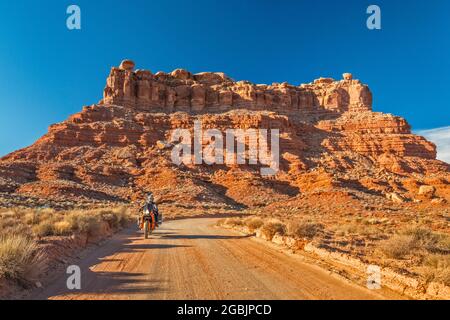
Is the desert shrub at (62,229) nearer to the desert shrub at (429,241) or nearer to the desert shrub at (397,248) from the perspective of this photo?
the desert shrub at (397,248)

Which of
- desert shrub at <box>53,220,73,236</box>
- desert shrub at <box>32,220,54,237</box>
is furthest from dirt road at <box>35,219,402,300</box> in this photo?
desert shrub at <box>32,220,54,237</box>

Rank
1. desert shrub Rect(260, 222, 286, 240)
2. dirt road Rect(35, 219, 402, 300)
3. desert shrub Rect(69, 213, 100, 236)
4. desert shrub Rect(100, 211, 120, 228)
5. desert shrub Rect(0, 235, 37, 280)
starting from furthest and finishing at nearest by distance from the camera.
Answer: desert shrub Rect(100, 211, 120, 228) < desert shrub Rect(260, 222, 286, 240) < desert shrub Rect(69, 213, 100, 236) < desert shrub Rect(0, 235, 37, 280) < dirt road Rect(35, 219, 402, 300)

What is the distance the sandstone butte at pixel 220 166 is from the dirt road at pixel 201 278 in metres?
35.6

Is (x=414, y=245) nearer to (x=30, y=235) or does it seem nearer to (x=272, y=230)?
(x=272, y=230)

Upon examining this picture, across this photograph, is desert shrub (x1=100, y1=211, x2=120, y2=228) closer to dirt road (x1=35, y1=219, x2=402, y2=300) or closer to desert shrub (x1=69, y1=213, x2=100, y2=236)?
desert shrub (x1=69, y1=213, x2=100, y2=236)

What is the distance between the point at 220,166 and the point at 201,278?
59.0 meters

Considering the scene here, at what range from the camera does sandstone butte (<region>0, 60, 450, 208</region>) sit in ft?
170

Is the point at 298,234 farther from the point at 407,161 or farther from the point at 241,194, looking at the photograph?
the point at 407,161

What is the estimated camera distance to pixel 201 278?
640 centimetres

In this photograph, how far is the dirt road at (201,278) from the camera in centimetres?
536

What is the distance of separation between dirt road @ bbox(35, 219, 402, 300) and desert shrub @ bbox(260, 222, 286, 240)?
331cm

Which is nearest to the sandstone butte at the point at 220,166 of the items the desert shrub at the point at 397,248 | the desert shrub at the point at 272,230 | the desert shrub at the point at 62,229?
the desert shrub at the point at 62,229

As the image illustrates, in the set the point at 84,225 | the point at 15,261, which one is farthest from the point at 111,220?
the point at 15,261
